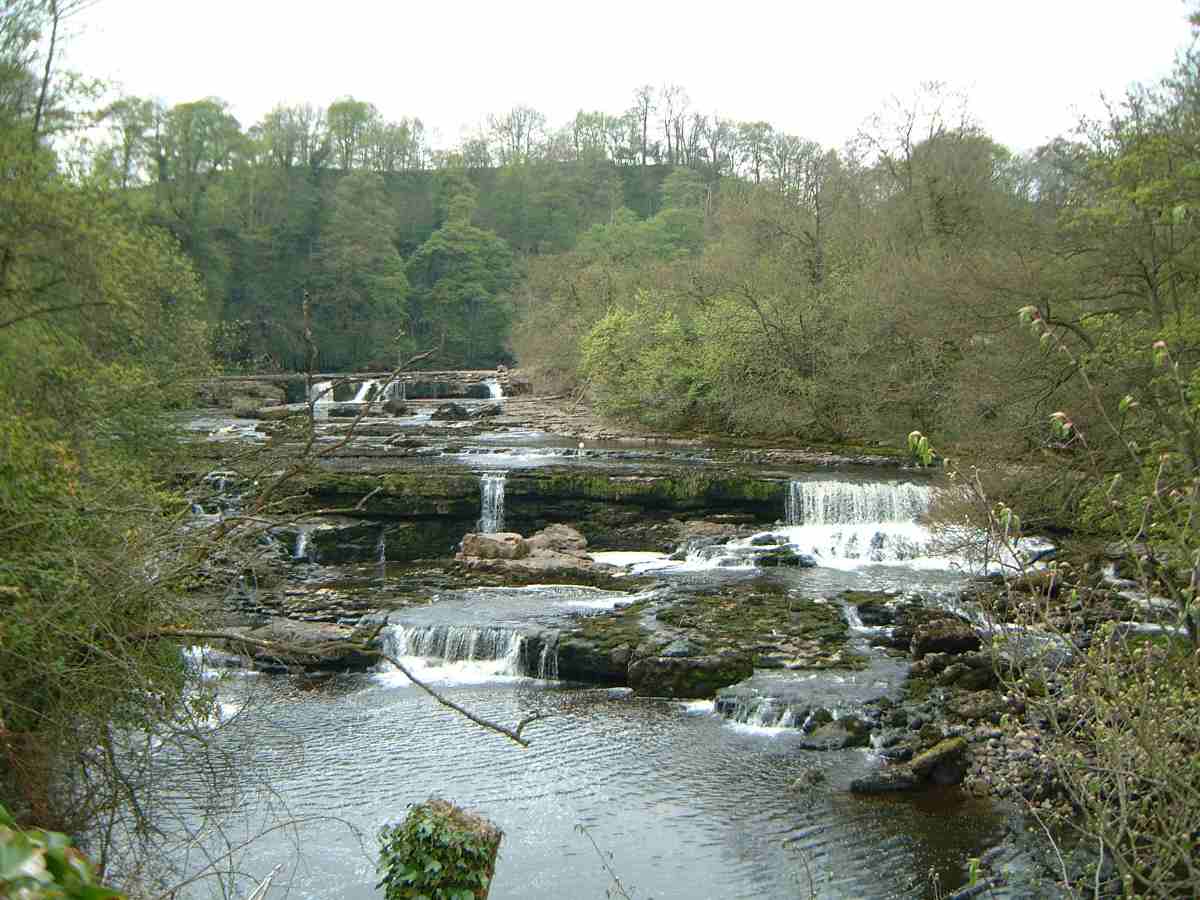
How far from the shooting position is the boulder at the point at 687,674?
13930 millimetres

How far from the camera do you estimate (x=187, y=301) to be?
23297mm

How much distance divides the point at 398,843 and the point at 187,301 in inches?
714

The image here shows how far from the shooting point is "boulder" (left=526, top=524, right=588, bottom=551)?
21672 mm

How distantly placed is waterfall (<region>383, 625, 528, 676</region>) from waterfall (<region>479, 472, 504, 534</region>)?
7.43 meters

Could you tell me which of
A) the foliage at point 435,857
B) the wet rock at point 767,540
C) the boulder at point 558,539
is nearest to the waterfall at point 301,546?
the boulder at point 558,539

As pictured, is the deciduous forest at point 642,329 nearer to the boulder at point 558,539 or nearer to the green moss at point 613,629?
the green moss at point 613,629

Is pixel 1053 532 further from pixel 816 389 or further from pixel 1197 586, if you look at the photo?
pixel 1197 586

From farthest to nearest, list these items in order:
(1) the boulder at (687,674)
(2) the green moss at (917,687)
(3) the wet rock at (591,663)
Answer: (3) the wet rock at (591,663)
(1) the boulder at (687,674)
(2) the green moss at (917,687)

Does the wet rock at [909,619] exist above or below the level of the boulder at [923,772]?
above

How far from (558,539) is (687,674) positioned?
27.6 ft

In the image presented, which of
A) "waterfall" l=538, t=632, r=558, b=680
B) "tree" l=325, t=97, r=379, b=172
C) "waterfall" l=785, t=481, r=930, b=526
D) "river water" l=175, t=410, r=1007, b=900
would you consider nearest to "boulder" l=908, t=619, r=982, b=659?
"river water" l=175, t=410, r=1007, b=900

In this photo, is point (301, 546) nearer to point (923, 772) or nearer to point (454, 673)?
point (454, 673)

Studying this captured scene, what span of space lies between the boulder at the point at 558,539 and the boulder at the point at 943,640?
865cm

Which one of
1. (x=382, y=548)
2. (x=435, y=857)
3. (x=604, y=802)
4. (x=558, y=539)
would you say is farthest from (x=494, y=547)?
(x=435, y=857)
